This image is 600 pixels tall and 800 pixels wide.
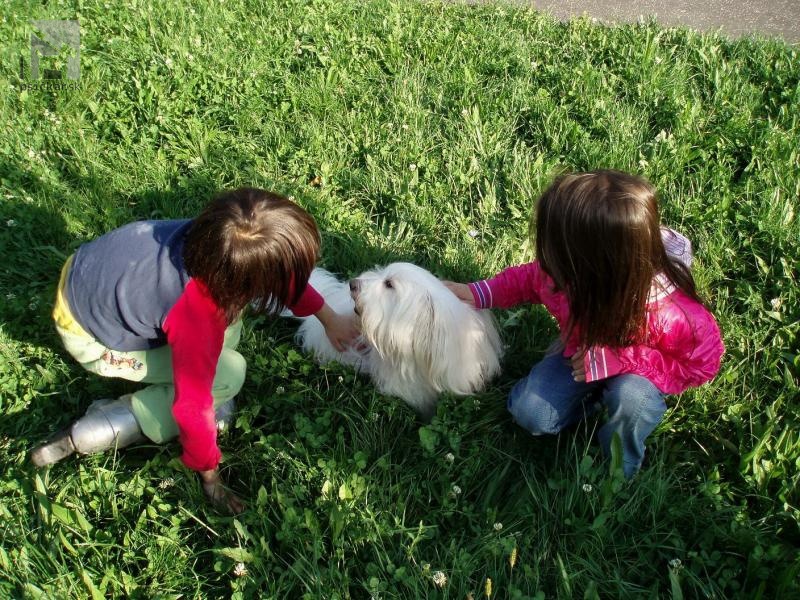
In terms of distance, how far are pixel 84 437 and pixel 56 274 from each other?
1.08 meters

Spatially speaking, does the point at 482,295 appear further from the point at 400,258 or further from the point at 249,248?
the point at 249,248

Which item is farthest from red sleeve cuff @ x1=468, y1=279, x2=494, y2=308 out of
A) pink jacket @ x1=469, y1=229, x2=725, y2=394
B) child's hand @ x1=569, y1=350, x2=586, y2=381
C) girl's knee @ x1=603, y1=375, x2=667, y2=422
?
girl's knee @ x1=603, y1=375, x2=667, y2=422

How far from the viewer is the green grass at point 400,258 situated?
2.03m

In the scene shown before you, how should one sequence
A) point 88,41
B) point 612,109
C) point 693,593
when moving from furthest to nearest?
1. point 88,41
2. point 612,109
3. point 693,593

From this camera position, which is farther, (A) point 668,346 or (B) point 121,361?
(B) point 121,361

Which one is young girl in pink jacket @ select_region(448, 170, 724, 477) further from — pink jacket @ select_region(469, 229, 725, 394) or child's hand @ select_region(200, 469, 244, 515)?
child's hand @ select_region(200, 469, 244, 515)

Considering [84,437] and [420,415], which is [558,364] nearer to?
[420,415]

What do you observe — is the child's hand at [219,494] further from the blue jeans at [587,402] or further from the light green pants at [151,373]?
the blue jeans at [587,402]

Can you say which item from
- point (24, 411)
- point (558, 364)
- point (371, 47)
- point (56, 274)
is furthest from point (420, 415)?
point (371, 47)

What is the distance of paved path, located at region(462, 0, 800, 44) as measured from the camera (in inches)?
180

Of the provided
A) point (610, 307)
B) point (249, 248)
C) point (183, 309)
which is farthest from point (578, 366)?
point (183, 309)

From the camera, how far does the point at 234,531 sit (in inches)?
83.6

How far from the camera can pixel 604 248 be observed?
1.94 metres

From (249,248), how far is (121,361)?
3.09ft
